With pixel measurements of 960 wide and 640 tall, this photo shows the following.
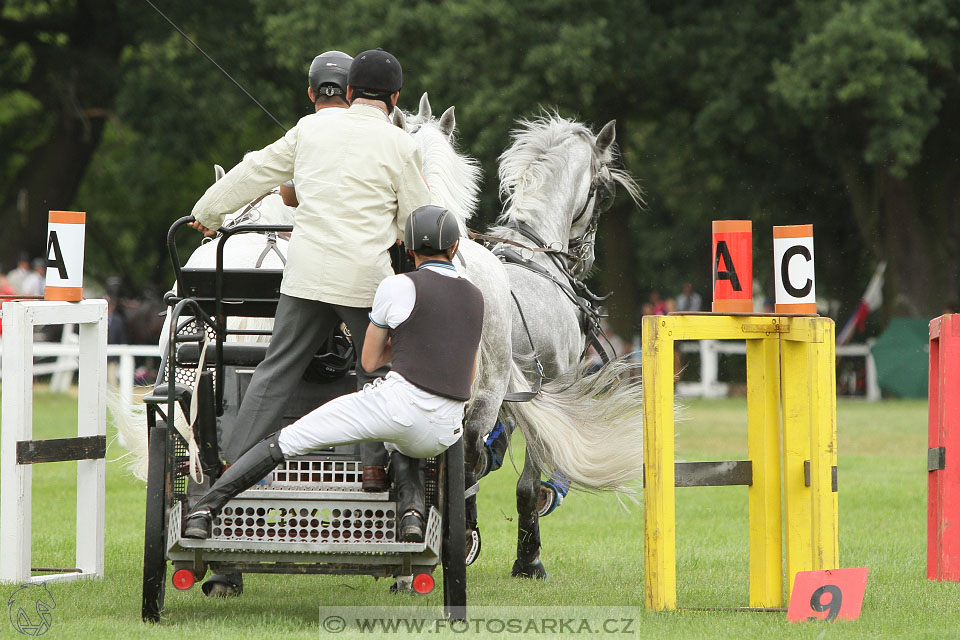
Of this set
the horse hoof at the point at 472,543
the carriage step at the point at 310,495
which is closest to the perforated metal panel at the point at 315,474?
the carriage step at the point at 310,495

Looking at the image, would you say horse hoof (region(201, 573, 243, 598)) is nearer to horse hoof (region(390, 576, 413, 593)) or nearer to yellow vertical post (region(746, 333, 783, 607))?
horse hoof (region(390, 576, 413, 593))

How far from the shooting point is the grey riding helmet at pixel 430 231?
17.4 ft

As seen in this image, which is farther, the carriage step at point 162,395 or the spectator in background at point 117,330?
the spectator in background at point 117,330

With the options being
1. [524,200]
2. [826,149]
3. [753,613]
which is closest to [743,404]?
[826,149]

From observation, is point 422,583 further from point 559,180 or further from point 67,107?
point 67,107

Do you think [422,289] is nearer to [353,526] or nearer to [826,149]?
[353,526]

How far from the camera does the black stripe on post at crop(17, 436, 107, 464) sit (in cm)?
653

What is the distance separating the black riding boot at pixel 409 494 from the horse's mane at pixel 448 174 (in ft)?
4.78

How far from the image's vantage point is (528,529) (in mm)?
7336

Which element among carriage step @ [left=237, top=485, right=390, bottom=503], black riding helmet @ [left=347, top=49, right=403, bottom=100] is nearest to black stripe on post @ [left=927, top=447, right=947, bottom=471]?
carriage step @ [left=237, top=485, right=390, bottom=503]

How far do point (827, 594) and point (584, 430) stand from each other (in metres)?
1.92

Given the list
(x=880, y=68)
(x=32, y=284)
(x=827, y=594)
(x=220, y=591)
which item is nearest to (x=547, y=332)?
(x=220, y=591)

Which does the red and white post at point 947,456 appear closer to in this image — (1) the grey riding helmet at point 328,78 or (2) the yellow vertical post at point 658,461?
(2) the yellow vertical post at point 658,461

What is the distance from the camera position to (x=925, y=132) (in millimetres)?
20938
